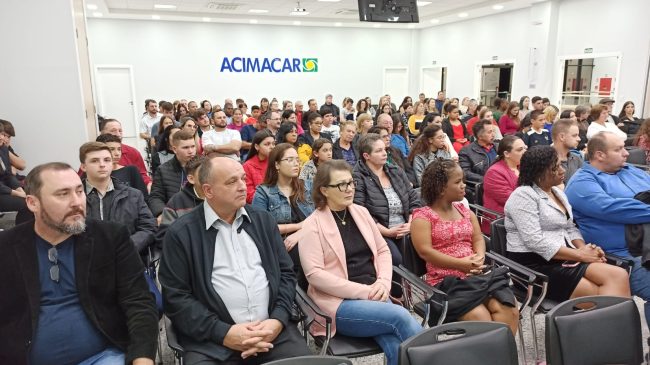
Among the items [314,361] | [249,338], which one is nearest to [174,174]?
[249,338]

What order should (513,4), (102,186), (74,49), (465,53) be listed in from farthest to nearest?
(465,53), (513,4), (74,49), (102,186)

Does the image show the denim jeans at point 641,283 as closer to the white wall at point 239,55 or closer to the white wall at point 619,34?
the white wall at point 619,34

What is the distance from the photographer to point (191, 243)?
2.06m

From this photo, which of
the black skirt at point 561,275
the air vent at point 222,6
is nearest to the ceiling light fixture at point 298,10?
the air vent at point 222,6

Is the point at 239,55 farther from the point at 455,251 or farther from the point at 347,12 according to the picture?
the point at 455,251

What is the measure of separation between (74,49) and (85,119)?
72 centimetres

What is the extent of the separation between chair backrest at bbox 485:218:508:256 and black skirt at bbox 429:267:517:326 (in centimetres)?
53

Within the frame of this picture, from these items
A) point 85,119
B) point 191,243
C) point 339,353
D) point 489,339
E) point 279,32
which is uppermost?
point 279,32

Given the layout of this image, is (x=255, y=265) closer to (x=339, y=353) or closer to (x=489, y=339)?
(x=339, y=353)

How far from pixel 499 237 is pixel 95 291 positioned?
243 cm

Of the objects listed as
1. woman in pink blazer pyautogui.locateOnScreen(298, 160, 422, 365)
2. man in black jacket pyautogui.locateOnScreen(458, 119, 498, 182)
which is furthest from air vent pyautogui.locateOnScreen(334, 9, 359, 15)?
woman in pink blazer pyautogui.locateOnScreen(298, 160, 422, 365)

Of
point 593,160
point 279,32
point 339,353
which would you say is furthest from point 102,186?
point 279,32

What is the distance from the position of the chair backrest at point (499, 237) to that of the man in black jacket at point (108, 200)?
2273mm

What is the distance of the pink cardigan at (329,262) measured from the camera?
7.73 feet
